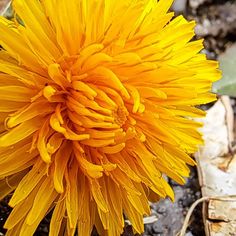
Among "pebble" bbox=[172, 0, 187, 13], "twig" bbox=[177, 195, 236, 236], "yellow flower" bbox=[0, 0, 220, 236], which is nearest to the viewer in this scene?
"yellow flower" bbox=[0, 0, 220, 236]

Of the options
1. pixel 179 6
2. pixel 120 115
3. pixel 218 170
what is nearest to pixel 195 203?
pixel 218 170

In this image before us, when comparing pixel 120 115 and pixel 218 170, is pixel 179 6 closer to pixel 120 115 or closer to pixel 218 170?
pixel 218 170

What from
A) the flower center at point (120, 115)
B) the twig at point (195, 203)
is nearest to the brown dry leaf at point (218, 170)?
the twig at point (195, 203)

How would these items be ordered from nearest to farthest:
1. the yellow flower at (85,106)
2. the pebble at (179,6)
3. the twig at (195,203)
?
the yellow flower at (85,106) < the twig at (195,203) < the pebble at (179,6)

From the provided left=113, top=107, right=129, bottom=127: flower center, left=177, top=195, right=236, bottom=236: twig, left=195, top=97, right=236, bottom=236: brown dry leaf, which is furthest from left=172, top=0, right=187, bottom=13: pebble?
left=113, top=107, right=129, bottom=127: flower center

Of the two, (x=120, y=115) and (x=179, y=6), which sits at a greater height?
(x=179, y=6)

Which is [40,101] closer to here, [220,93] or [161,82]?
[161,82]

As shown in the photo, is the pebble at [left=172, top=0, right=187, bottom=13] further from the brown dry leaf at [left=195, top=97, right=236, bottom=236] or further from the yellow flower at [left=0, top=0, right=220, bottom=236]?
the yellow flower at [left=0, top=0, right=220, bottom=236]

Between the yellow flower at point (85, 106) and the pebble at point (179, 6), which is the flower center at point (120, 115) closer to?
the yellow flower at point (85, 106)

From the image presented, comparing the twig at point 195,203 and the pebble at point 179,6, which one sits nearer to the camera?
the twig at point 195,203
